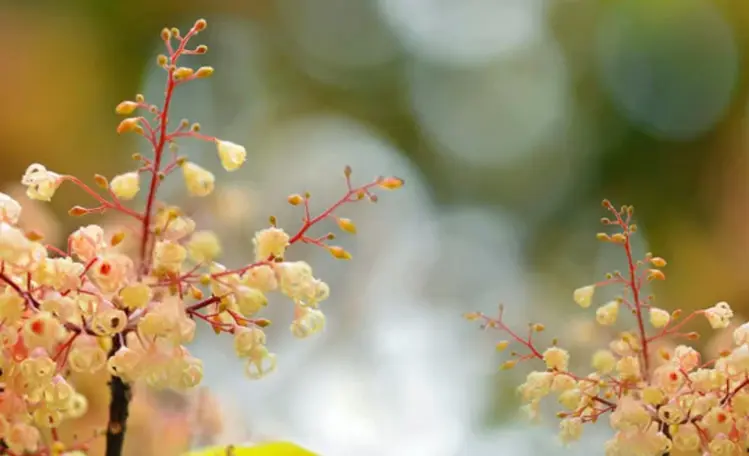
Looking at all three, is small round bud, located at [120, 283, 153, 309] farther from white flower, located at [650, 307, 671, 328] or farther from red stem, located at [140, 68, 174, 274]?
white flower, located at [650, 307, 671, 328]

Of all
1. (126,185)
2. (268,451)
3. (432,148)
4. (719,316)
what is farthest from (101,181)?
(432,148)

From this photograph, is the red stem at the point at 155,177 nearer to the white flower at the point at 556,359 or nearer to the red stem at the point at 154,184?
the red stem at the point at 154,184

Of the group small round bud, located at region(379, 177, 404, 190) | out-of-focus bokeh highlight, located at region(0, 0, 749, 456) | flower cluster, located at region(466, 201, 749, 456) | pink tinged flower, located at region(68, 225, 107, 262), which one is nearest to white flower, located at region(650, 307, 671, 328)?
flower cluster, located at region(466, 201, 749, 456)

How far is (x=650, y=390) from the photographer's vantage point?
0.31 m

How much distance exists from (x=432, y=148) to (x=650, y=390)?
5.02 feet

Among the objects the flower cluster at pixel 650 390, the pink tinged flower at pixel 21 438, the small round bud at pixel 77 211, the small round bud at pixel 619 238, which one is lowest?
the pink tinged flower at pixel 21 438

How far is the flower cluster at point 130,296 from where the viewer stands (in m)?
0.27

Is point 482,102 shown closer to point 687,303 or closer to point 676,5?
point 676,5

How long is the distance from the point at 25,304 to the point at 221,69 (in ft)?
5.10

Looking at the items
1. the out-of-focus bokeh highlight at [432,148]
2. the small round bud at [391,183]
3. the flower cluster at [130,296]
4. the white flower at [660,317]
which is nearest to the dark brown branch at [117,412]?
the flower cluster at [130,296]

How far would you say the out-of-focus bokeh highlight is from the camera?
52.6 inches

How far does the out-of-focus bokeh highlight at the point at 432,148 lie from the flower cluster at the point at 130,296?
769 mm

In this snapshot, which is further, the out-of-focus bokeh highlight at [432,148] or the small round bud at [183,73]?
the out-of-focus bokeh highlight at [432,148]

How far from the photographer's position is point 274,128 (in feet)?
5.95
